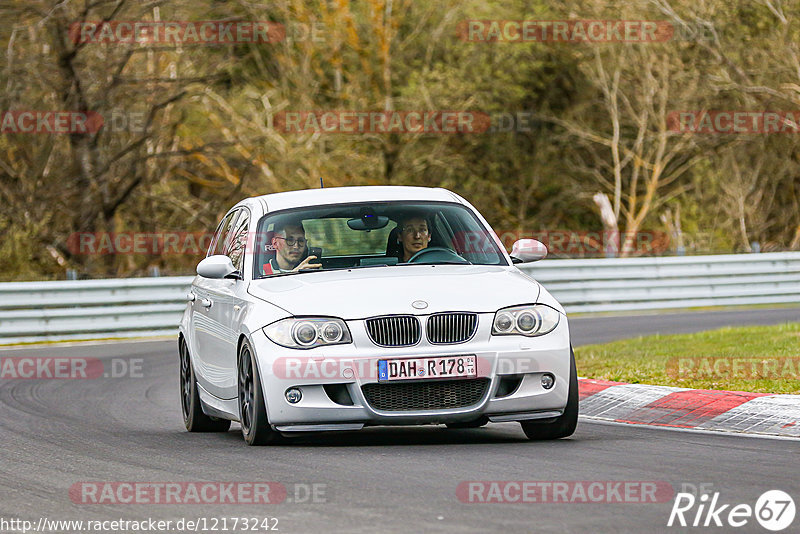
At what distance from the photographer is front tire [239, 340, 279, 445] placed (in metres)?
9.04

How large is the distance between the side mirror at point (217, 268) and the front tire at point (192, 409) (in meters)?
1.30

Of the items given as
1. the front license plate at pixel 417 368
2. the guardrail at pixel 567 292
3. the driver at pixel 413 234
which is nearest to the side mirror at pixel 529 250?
the driver at pixel 413 234

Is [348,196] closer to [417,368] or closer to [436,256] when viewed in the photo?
[436,256]

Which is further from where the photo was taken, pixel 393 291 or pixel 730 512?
pixel 393 291

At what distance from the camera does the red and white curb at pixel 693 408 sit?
9.73 m

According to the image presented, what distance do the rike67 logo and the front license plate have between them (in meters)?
2.25

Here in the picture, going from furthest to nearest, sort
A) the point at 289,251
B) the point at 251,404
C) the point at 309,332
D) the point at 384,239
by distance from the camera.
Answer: the point at 384,239
the point at 289,251
the point at 251,404
the point at 309,332

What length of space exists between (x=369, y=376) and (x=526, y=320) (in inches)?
40.6

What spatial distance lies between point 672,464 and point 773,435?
1730 millimetres

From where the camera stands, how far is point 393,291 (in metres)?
9.01

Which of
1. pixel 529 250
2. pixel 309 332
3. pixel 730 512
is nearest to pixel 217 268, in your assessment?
pixel 309 332

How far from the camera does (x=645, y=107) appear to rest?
41.0m

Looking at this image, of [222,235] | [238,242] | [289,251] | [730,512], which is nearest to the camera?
[730,512]

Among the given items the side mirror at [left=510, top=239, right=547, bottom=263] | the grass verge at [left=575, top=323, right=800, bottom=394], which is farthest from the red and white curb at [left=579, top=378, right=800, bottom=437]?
the side mirror at [left=510, top=239, right=547, bottom=263]
